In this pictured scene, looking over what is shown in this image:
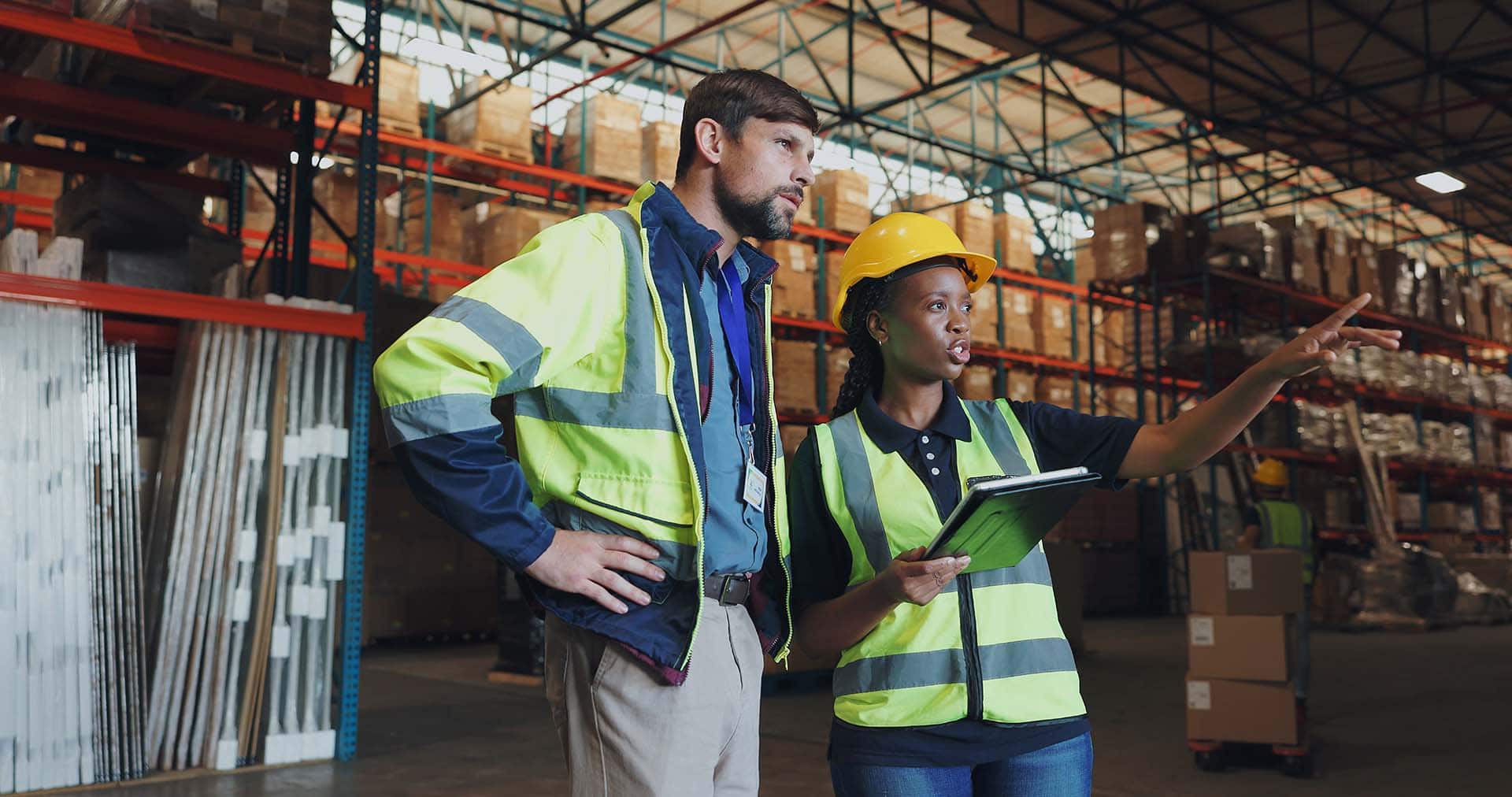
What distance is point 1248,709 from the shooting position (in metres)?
5.77

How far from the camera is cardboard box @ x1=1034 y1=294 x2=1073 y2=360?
671 inches

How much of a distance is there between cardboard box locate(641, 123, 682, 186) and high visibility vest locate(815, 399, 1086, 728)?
36.7 feet

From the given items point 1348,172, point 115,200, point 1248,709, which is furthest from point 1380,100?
point 115,200

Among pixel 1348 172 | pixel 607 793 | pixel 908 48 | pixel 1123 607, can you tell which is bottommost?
pixel 1123 607

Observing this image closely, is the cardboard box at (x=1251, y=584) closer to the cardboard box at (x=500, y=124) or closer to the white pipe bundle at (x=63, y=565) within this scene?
the white pipe bundle at (x=63, y=565)

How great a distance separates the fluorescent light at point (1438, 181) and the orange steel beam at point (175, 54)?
1343 centimetres

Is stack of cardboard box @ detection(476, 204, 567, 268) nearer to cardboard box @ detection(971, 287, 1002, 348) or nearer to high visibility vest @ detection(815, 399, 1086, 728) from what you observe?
cardboard box @ detection(971, 287, 1002, 348)

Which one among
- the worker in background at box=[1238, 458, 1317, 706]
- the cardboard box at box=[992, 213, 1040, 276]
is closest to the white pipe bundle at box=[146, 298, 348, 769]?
the worker in background at box=[1238, 458, 1317, 706]

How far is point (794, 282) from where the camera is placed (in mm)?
14062

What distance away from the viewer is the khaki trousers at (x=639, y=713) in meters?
1.58

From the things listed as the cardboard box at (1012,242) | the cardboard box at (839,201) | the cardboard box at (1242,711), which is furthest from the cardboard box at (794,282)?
the cardboard box at (1242,711)

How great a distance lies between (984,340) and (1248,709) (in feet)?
34.3

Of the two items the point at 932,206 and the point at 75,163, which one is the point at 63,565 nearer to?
the point at 75,163

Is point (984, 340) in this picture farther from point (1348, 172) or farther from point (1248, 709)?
point (1248, 709)
